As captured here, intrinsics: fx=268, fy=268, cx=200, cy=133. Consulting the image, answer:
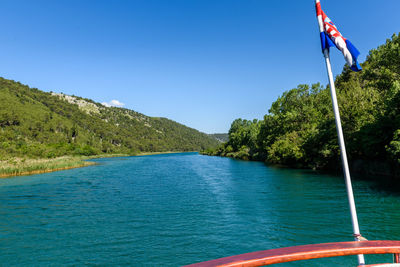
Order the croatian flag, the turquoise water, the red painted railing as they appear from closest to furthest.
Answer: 1. the red painted railing
2. the croatian flag
3. the turquoise water

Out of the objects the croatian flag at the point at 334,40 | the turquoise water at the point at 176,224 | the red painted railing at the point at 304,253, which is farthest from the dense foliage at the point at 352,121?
the red painted railing at the point at 304,253

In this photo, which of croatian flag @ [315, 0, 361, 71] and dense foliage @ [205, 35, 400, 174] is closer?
croatian flag @ [315, 0, 361, 71]

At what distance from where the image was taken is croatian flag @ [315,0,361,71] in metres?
6.41

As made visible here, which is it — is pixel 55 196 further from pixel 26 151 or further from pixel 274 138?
pixel 274 138

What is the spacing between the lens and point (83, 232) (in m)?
15.1

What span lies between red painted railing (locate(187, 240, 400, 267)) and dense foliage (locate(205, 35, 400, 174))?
1025 inches

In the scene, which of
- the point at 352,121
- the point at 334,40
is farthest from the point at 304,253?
the point at 352,121

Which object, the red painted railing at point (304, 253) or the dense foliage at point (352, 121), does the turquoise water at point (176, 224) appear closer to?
the dense foliage at point (352, 121)

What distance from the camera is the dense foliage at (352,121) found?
29578mm

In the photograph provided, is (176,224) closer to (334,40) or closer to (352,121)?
(334,40)

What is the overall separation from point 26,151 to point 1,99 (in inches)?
3730

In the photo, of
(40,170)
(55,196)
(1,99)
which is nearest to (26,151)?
(40,170)

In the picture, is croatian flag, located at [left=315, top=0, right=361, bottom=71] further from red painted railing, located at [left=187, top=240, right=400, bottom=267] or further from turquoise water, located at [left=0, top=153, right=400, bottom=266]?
turquoise water, located at [left=0, top=153, right=400, bottom=266]

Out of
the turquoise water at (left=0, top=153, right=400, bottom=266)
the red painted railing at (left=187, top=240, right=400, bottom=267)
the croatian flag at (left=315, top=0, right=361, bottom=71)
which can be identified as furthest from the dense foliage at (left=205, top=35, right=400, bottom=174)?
the red painted railing at (left=187, top=240, right=400, bottom=267)
